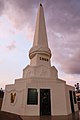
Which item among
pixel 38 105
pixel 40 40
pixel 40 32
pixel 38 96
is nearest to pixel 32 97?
pixel 38 96

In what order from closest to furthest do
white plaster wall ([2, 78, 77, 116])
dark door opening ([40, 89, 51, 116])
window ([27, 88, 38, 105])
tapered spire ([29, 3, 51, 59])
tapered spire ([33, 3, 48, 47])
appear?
white plaster wall ([2, 78, 77, 116]), dark door opening ([40, 89, 51, 116]), window ([27, 88, 38, 105]), tapered spire ([29, 3, 51, 59]), tapered spire ([33, 3, 48, 47])

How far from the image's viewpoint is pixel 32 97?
12.6 metres

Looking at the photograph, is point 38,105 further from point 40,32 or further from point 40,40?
point 40,32

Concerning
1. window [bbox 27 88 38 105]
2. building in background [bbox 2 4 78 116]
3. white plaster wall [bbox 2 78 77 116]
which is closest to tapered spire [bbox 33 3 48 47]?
building in background [bbox 2 4 78 116]

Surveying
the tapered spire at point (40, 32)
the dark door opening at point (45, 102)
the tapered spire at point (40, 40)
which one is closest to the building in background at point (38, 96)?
the dark door opening at point (45, 102)

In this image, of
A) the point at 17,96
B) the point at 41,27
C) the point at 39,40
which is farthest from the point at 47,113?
the point at 41,27

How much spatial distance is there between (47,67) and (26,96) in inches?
183

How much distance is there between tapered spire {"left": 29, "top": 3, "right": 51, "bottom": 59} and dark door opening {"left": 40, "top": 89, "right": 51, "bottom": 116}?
564 centimetres

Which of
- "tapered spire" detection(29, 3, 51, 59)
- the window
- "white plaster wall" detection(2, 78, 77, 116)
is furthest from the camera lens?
"tapered spire" detection(29, 3, 51, 59)

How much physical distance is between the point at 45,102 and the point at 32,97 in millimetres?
1416

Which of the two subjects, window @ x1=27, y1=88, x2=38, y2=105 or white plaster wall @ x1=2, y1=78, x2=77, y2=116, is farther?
window @ x1=27, y1=88, x2=38, y2=105

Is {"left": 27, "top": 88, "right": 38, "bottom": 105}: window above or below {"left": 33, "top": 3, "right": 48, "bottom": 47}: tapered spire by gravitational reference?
below

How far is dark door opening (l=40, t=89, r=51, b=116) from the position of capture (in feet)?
40.2

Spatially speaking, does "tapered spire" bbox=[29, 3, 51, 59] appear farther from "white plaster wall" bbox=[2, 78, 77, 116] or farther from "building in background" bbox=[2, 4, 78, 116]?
"white plaster wall" bbox=[2, 78, 77, 116]
